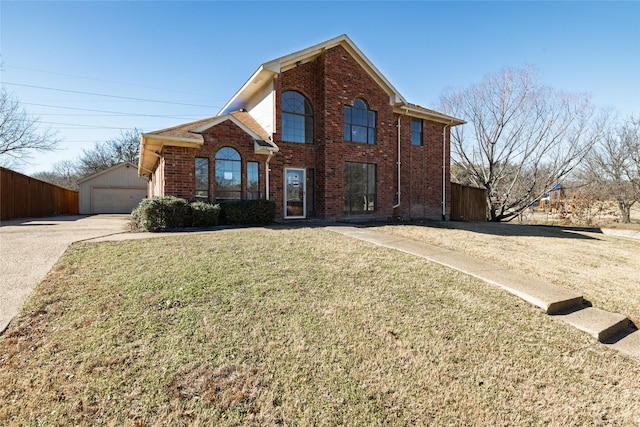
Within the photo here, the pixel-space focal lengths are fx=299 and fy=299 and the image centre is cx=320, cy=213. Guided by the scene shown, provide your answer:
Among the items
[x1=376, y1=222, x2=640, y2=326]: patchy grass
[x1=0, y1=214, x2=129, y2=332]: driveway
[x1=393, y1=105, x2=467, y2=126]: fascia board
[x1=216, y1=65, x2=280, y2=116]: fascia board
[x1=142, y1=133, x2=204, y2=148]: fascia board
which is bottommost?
[x1=376, y1=222, x2=640, y2=326]: patchy grass

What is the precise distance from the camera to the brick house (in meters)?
10.6

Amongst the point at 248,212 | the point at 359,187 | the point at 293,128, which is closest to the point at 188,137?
the point at 248,212

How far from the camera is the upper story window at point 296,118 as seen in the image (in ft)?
40.0

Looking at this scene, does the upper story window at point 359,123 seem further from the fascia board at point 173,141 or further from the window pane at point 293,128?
the fascia board at point 173,141

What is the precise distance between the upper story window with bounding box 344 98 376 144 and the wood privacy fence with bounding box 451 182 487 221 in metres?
6.38

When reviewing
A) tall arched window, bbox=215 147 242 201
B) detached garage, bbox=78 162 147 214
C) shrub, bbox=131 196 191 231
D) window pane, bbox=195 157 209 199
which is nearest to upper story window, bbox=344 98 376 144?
tall arched window, bbox=215 147 242 201

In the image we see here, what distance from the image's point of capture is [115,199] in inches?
982

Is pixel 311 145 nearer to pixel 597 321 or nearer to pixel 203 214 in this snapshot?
pixel 203 214

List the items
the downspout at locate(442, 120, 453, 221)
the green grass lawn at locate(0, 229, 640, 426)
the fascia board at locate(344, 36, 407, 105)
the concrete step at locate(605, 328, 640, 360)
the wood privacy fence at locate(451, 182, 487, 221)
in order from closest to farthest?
the green grass lawn at locate(0, 229, 640, 426), the concrete step at locate(605, 328, 640, 360), the fascia board at locate(344, 36, 407, 105), the downspout at locate(442, 120, 453, 221), the wood privacy fence at locate(451, 182, 487, 221)

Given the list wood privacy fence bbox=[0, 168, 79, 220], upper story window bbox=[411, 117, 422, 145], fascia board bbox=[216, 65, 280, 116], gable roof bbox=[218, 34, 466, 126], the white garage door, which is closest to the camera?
fascia board bbox=[216, 65, 280, 116]

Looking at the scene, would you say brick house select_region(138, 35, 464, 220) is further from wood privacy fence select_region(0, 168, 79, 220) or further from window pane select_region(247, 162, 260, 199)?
wood privacy fence select_region(0, 168, 79, 220)

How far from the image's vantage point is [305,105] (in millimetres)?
12594

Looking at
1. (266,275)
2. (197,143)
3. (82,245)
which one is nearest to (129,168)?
(197,143)

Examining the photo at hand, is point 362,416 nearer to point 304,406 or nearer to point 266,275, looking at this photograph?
point 304,406
